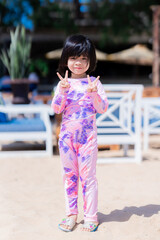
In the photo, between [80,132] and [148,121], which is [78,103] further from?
[148,121]

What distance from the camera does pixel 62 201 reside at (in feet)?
10.4

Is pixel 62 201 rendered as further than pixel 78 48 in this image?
Yes

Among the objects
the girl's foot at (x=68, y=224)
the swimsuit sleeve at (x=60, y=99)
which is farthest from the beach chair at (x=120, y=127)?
the swimsuit sleeve at (x=60, y=99)

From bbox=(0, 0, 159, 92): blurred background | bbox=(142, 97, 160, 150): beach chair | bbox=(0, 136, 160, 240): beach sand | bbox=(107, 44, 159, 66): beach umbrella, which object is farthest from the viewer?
bbox=(107, 44, 159, 66): beach umbrella

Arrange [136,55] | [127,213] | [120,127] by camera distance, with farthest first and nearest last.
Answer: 1. [136,55]
2. [120,127]
3. [127,213]

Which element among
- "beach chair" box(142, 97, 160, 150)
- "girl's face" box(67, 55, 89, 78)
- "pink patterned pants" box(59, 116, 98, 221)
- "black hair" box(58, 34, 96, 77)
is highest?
"black hair" box(58, 34, 96, 77)

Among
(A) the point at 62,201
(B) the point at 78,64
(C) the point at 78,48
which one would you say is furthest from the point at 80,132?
(A) the point at 62,201

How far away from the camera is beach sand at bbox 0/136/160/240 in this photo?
96.9 inches

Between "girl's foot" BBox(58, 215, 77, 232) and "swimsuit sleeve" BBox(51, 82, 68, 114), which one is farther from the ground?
"swimsuit sleeve" BBox(51, 82, 68, 114)

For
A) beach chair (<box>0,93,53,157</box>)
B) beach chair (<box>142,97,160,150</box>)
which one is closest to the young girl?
beach chair (<box>0,93,53,157</box>)

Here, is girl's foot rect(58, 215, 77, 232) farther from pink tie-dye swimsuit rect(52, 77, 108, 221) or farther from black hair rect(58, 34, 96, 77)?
black hair rect(58, 34, 96, 77)

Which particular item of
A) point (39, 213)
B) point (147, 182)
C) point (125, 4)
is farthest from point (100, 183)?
point (125, 4)

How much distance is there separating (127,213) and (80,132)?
89 centimetres

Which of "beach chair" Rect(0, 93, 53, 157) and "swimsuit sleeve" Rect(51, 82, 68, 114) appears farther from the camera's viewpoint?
"beach chair" Rect(0, 93, 53, 157)
